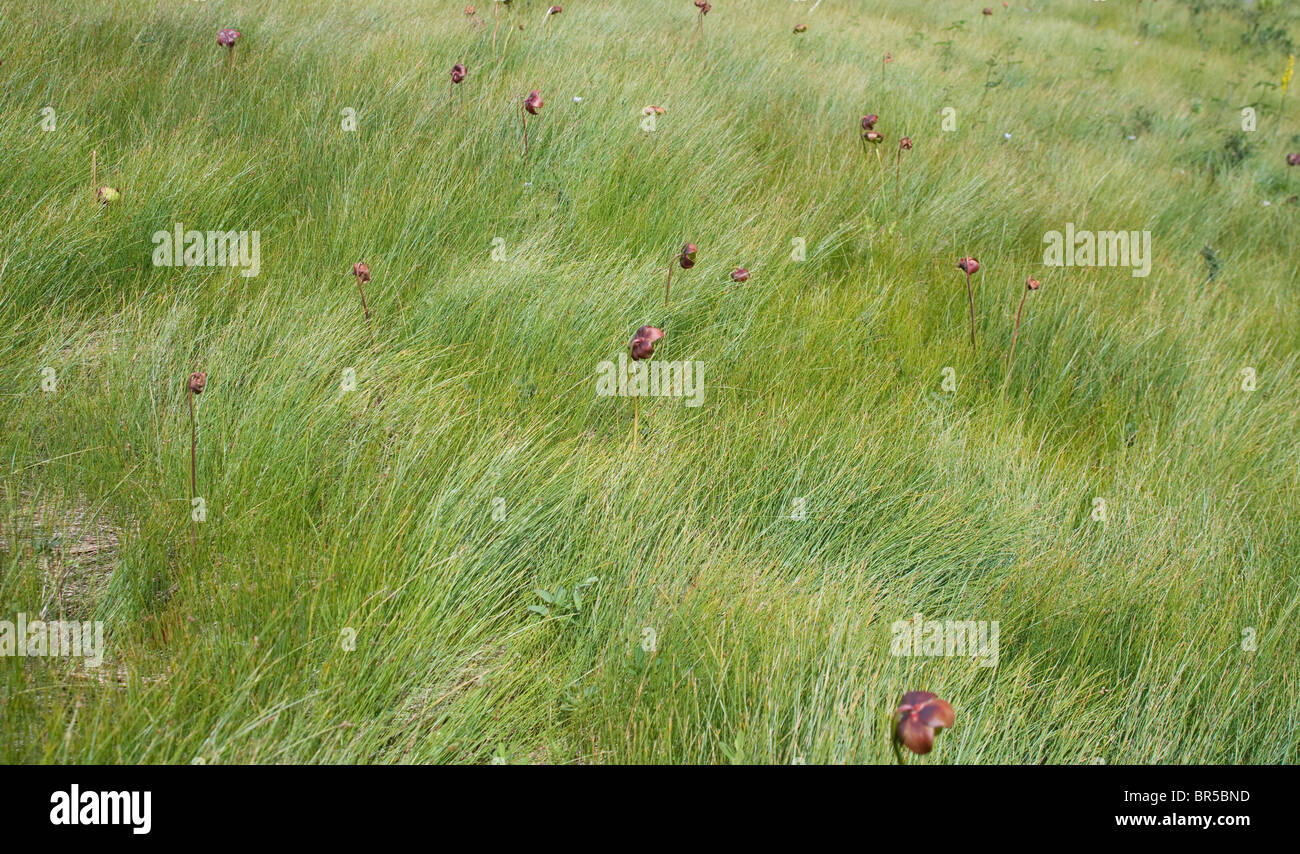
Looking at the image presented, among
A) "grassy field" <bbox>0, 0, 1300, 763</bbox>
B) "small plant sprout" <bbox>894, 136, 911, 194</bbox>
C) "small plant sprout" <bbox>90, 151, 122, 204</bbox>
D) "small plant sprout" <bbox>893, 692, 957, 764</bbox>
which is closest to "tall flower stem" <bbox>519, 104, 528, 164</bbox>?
"grassy field" <bbox>0, 0, 1300, 763</bbox>

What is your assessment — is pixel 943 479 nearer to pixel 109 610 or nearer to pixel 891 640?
pixel 891 640

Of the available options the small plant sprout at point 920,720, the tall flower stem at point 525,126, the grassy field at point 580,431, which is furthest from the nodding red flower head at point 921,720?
the tall flower stem at point 525,126

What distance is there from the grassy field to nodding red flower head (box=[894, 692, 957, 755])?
0.71 ft

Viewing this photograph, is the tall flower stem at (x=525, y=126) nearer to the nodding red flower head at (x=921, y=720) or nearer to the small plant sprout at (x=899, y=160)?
the small plant sprout at (x=899, y=160)

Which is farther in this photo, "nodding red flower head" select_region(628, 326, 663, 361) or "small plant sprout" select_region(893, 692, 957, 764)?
"nodding red flower head" select_region(628, 326, 663, 361)

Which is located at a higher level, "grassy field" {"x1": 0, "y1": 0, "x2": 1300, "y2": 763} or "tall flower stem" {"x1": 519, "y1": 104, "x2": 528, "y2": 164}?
"tall flower stem" {"x1": 519, "y1": 104, "x2": 528, "y2": 164}

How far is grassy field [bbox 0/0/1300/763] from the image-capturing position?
59.1 inches

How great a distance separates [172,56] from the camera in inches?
147

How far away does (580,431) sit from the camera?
2.25 m

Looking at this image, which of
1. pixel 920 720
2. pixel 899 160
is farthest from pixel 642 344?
pixel 899 160

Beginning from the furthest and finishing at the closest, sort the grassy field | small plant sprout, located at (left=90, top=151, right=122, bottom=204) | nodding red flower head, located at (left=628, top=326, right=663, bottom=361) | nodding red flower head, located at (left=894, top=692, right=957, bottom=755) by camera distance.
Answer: small plant sprout, located at (left=90, top=151, right=122, bottom=204) < nodding red flower head, located at (left=628, top=326, right=663, bottom=361) < the grassy field < nodding red flower head, located at (left=894, top=692, right=957, bottom=755)

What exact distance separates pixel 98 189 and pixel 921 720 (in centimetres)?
303

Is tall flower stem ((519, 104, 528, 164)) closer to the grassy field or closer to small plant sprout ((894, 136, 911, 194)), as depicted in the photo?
the grassy field

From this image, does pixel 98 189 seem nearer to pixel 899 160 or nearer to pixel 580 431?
pixel 580 431
